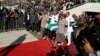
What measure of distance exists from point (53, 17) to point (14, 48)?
4.23 m

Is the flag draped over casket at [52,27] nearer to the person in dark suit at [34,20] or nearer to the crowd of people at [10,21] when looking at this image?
the person in dark suit at [34,20]

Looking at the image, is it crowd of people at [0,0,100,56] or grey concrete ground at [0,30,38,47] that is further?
grey concrete ground at [0,30,38,47]

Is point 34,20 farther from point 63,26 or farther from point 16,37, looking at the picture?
point 63,26

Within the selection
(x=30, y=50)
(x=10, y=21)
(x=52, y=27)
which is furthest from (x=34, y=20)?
(x=30, y=50)

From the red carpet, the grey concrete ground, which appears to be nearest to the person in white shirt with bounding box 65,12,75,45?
the red carpet

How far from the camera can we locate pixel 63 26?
45.9 ft

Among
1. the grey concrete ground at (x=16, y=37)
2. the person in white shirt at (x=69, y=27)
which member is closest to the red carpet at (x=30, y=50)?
the person in white shirt at (x=69, y=27)

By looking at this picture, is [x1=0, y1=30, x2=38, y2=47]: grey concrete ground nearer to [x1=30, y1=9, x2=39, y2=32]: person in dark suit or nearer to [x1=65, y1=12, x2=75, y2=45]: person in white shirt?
[x1=30, y1=9, x2=39, y2=32]: person in dark suit

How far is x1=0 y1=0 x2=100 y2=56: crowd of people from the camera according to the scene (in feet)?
20.7

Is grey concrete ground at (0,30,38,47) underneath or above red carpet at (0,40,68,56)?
underneath

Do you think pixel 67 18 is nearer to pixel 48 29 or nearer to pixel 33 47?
pixel 48 29

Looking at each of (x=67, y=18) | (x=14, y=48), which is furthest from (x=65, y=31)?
(x=14, y=48)

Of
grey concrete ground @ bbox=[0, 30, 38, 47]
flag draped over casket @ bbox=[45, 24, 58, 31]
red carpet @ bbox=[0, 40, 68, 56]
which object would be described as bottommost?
grey concrete ground @ bbox=[0, 30, 38, 47]

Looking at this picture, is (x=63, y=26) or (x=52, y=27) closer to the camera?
(x=63, y=26)
